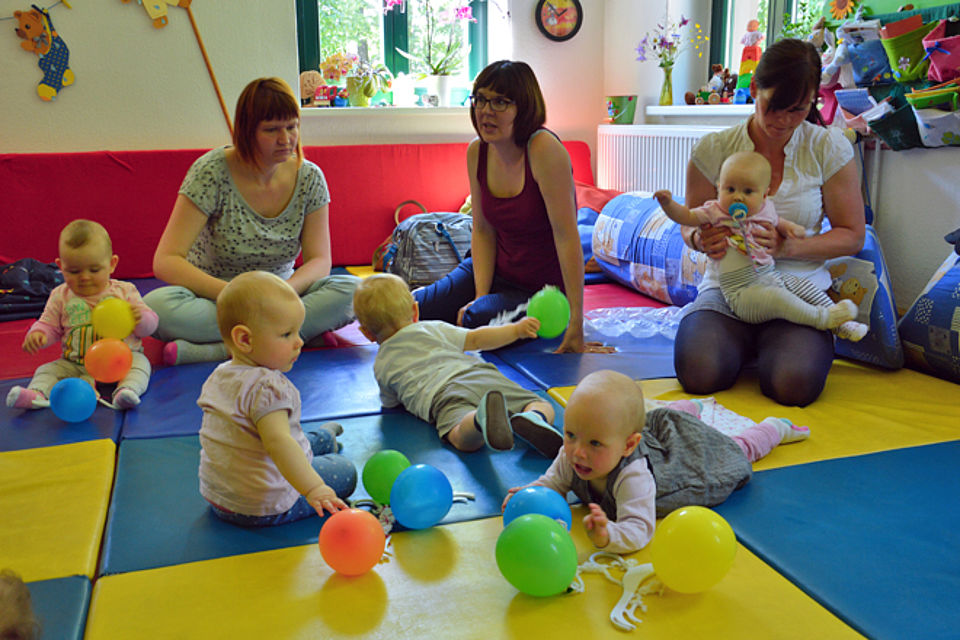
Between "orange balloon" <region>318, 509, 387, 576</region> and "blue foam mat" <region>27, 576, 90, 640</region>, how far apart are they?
395 millimetres

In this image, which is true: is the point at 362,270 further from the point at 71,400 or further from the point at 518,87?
the point at 71,400

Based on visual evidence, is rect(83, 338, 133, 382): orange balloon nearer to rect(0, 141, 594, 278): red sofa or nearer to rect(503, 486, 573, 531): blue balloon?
rect(503, 486, 573, 531): blue balloon

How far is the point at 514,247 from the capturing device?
295 cm

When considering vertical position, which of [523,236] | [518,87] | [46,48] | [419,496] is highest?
[46,48]

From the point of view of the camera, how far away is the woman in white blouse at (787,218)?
2.18 m

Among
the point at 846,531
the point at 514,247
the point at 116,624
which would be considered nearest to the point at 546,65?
the point at 514,247

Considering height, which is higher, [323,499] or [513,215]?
[513,215]

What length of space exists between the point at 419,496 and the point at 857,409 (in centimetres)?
134

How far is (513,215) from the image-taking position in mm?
2842

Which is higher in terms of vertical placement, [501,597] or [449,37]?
[449,37]

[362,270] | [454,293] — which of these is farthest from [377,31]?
[454,293]

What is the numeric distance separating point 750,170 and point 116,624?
1927 mm

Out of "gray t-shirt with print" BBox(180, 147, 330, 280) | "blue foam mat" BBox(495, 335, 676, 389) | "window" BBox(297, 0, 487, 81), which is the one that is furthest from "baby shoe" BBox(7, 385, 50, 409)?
"window" BBox(297, 0, 487, 81)

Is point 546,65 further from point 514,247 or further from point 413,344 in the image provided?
point 413,344
